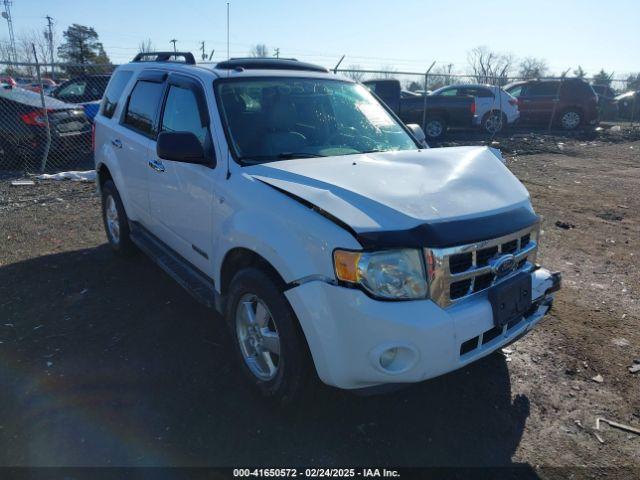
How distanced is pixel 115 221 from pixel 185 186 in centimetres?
217

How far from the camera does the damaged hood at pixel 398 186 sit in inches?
93.4

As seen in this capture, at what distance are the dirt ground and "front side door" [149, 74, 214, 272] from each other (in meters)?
0.73

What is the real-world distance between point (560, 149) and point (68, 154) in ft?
42.2

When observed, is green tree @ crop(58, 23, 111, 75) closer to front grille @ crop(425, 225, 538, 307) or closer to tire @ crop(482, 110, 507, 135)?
tire @ crop(482, 110, 507, 135)

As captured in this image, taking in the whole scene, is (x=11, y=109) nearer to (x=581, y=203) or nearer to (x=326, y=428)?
(x=326, y=428)

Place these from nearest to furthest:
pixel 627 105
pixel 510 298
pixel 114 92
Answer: pixel 510 298 < pixel 114 92 < pixel 627 105

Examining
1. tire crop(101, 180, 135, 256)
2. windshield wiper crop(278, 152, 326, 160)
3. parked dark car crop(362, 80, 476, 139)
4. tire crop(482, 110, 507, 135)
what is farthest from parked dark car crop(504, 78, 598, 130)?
windshield wiper crop(278, 152, 326, 160)

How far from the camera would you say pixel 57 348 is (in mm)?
3590

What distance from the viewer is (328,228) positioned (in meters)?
2.32

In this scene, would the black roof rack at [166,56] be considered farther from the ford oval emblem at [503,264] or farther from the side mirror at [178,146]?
the ford oval emblem at [503,264]

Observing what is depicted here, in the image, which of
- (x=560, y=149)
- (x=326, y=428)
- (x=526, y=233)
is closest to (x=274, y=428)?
(x=326, y=428)

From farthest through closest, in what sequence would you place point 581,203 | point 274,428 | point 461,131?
point 461,131 < point 581,203 < point 274,428

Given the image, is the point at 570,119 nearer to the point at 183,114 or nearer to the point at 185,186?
the point at 183,114

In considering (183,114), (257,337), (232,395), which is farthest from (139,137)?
(232,395)
